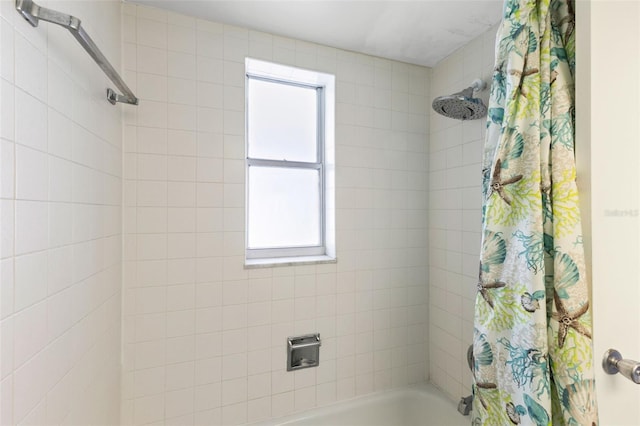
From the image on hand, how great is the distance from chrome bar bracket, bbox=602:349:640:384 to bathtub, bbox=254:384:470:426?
40.4 inches

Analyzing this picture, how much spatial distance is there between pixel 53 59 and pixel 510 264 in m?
1.45

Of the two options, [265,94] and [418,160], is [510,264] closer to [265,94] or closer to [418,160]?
[418,160]

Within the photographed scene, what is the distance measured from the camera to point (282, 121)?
1855mm

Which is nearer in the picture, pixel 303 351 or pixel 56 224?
pixel 56 224

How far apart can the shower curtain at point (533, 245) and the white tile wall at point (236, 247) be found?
87cm

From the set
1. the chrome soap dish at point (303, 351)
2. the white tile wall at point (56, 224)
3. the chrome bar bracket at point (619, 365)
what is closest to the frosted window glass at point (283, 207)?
the chrome soap dish at point (303, 351)

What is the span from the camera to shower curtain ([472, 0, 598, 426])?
2.64ft

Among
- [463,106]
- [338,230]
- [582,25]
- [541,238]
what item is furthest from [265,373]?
[582,25]

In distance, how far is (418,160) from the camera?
6.33 ft

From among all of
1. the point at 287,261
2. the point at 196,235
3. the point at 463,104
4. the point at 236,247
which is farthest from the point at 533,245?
the point at 196,235

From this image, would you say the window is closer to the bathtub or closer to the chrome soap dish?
the chrome soap dish

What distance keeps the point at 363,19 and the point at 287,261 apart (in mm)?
1339

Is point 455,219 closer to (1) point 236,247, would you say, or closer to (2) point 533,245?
(2) point 533,245

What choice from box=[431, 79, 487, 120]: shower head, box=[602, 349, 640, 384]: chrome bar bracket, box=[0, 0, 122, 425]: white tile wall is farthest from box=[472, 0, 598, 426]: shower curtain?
box=[0, 0, 122, 425]: white tile wall
